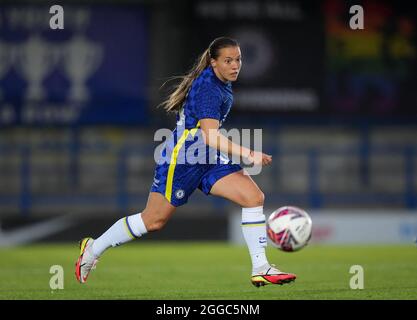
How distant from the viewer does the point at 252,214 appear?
760 centimetres

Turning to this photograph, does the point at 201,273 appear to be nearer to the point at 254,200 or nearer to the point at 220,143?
the point at 254,200

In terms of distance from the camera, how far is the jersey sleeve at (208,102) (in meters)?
7.44

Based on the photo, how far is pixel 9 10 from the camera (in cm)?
1439

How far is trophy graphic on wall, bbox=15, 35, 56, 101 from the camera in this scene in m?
14.4

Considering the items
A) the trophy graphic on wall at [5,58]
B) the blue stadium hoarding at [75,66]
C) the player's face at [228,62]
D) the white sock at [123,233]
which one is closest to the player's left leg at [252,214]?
the white sock at [123,233]

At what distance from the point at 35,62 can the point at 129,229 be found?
23.3 ft

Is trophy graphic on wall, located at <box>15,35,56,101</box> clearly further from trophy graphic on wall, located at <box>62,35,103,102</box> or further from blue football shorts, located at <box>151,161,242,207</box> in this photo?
blue football shorts, located at <box>151,161,242,207</box>

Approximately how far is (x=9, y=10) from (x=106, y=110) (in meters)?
1.92

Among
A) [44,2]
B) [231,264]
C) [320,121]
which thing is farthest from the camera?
[320,121]

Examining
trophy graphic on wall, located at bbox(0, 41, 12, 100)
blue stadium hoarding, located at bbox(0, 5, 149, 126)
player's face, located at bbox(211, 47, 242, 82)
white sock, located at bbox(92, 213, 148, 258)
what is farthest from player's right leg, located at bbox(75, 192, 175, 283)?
trophy graphic on wall, located at bbox(0, 41, 12, 100)

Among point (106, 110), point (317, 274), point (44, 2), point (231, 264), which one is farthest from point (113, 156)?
point (317, 274)

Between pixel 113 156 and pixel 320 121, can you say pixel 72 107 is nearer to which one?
pixel 113 156

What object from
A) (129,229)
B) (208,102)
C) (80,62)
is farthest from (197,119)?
(80,62)

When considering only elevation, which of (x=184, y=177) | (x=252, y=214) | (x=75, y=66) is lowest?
(x=252, y=214)
